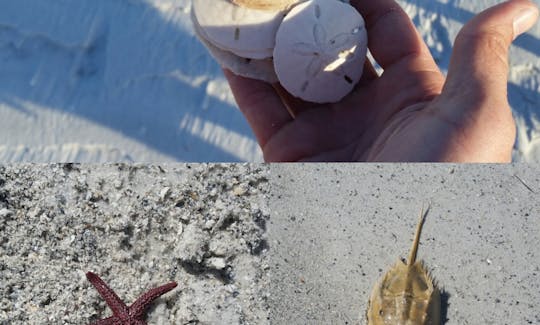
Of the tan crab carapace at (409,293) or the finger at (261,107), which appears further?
the finger at (261,107)

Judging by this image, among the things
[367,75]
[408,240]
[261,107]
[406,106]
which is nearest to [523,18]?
[406,106]

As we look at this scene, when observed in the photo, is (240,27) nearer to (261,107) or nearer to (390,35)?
(261,107)

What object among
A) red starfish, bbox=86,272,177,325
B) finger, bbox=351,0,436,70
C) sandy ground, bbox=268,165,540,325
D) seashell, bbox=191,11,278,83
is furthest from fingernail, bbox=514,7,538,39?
red starfish, bbox=86,272,177,325

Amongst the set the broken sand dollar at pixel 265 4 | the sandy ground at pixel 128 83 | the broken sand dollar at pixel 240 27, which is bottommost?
the sandy ground at pixel 128 83

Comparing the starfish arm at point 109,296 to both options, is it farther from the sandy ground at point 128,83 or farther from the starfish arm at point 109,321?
the sandy ground at point 128,83

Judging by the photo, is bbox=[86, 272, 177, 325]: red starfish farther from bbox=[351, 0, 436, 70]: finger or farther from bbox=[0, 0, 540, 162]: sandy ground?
bbox=[0, 0, 540, 162]: sandy ground

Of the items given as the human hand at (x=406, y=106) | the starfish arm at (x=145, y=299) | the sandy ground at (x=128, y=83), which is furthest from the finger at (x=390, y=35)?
the starfish arm at (x=145, y=299)
